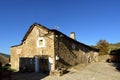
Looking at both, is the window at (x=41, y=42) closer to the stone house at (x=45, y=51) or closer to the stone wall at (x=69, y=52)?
the stone house at (x=45, y=51)

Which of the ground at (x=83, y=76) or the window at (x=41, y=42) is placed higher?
the window at (x=41, y=42)

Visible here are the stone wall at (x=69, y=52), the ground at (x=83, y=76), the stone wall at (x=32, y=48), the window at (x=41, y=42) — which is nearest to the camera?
the ground at (x=83, y=76)

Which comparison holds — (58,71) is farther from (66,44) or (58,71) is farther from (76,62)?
(76,62)

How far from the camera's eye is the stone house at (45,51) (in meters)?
27.5

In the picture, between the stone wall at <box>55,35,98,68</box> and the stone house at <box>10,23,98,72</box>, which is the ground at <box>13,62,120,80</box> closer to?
the stone house at <box>10,23,98,72</box>

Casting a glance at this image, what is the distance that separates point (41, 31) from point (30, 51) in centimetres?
388

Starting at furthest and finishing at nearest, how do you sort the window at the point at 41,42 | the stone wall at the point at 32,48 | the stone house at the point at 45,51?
1. the window at the point at 41,42
2. the stone wall at the point at 32,48
3. the stone house at the point at 45,51

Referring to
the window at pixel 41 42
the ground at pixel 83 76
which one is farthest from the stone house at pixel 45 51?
the ground at pixel 83 76

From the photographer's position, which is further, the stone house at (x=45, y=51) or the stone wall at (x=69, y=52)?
the stone wall at (x=69, y=52)

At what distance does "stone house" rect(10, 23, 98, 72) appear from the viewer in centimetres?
2745

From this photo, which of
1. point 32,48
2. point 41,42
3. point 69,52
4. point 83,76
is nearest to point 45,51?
point 41,42

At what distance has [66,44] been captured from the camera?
29812 millimetres

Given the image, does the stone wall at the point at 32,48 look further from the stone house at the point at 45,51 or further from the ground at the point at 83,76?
the ground at the point at 83,76

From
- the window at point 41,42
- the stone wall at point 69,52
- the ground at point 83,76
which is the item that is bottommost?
the ground at point 83,76
